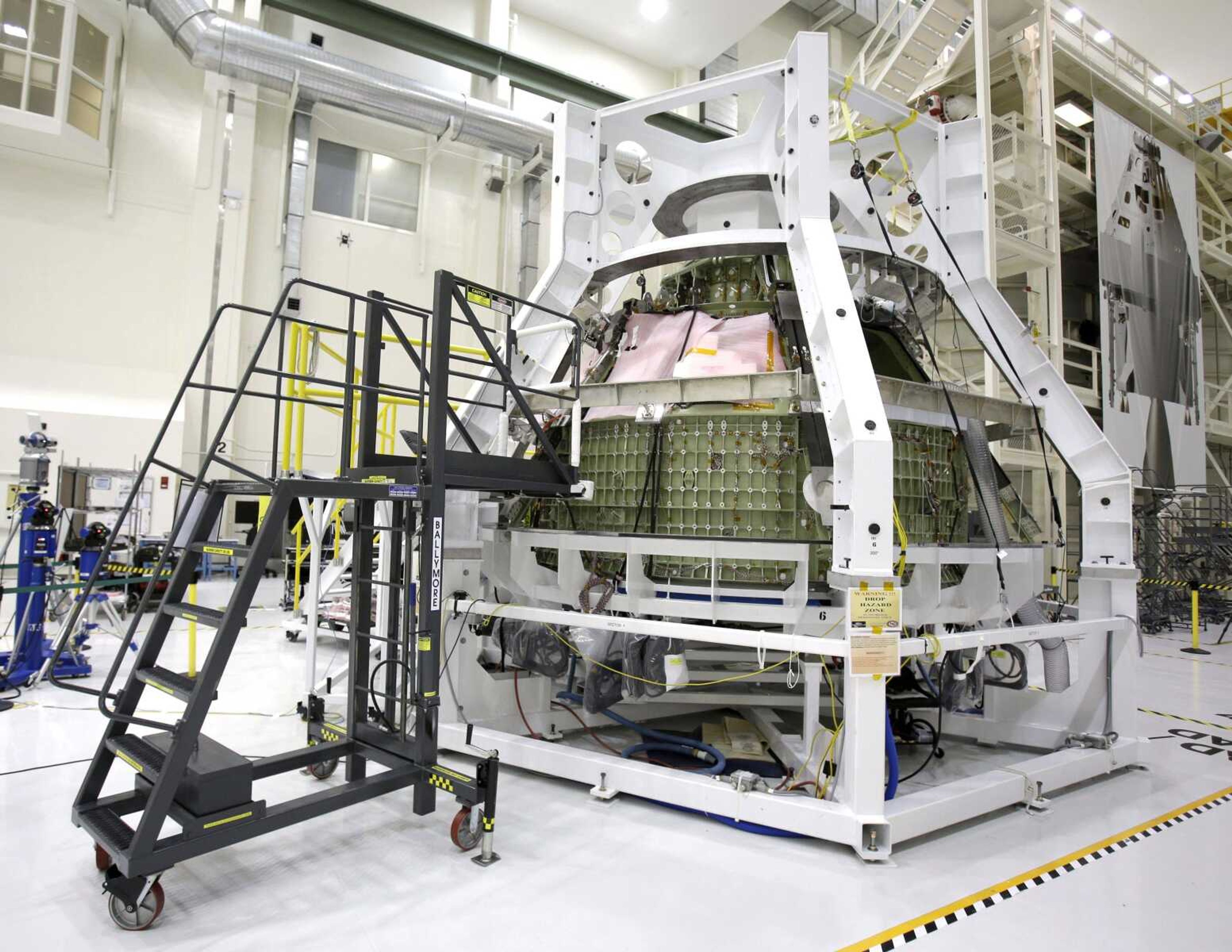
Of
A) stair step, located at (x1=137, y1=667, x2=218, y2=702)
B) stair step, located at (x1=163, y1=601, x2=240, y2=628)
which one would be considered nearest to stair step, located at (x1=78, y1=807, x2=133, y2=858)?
stair step, located at (x1=137, y1=667, x2=218, y2=702)

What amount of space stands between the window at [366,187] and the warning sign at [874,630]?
1442cm

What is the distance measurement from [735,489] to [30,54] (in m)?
13.8

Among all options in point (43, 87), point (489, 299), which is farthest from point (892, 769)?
point (43, 87)

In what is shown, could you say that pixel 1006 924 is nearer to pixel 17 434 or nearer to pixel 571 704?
pixel 571 704

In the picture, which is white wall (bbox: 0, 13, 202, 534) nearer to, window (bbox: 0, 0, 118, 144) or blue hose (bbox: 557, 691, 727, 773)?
window (bbox: 0, 0, 118, 144)

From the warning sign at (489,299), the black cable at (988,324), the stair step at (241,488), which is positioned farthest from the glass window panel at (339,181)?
the stair step at (241,488)

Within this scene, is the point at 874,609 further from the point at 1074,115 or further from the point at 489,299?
the point at 1074,115

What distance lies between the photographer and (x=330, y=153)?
49.0ft

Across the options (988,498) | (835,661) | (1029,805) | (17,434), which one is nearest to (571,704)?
(835,661)

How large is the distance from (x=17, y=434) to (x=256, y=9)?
27.9 ft

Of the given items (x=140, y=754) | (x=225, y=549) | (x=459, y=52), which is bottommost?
(x=140, y=754)

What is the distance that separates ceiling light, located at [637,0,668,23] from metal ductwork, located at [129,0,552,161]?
11.6 feet

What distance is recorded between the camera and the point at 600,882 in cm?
323

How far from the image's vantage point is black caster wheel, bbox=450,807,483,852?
3459mm
